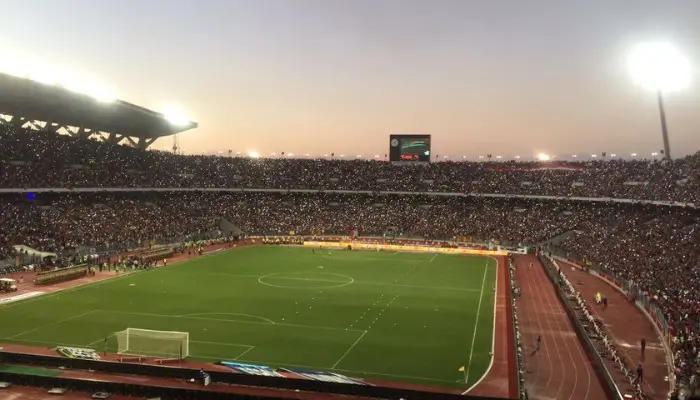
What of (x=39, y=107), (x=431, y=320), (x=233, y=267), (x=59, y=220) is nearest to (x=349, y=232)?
(x=233, y=267)

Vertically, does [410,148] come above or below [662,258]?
above

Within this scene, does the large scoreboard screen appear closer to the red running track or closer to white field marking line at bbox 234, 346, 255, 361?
the red running track

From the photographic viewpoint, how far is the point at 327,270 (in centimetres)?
5016

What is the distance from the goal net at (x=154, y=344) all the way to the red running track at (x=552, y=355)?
14712 millimetres

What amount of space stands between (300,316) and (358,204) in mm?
55626

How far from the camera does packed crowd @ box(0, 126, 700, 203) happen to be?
204ft

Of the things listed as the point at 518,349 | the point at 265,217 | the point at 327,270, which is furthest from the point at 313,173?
the point at 518,349

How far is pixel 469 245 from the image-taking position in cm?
6919

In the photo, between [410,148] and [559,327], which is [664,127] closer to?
[410,148]

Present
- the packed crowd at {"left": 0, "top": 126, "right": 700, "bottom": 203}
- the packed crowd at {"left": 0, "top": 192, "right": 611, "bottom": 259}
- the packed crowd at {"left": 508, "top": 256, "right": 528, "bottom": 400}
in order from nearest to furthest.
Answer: the packed crowd at {"left": 508, "top": 256, "right": 528, "bottom": 400} → the packed crowd at {"left": 0, "top": 192, "right": 611, "bottom": 259} → the packed crowd at {"left": 0, "top": 126, "right": 700, "bottom": 203}

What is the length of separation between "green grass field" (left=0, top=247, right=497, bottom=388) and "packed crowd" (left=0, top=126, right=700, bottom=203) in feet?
78.8

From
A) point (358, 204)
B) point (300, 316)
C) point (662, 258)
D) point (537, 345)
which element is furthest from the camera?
point (358, 204)

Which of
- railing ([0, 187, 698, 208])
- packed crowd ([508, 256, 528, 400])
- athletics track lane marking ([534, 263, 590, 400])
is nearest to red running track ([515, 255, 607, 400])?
athletics track lane marking ([534, 263, 590, 400])

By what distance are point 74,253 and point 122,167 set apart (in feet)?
85.1
